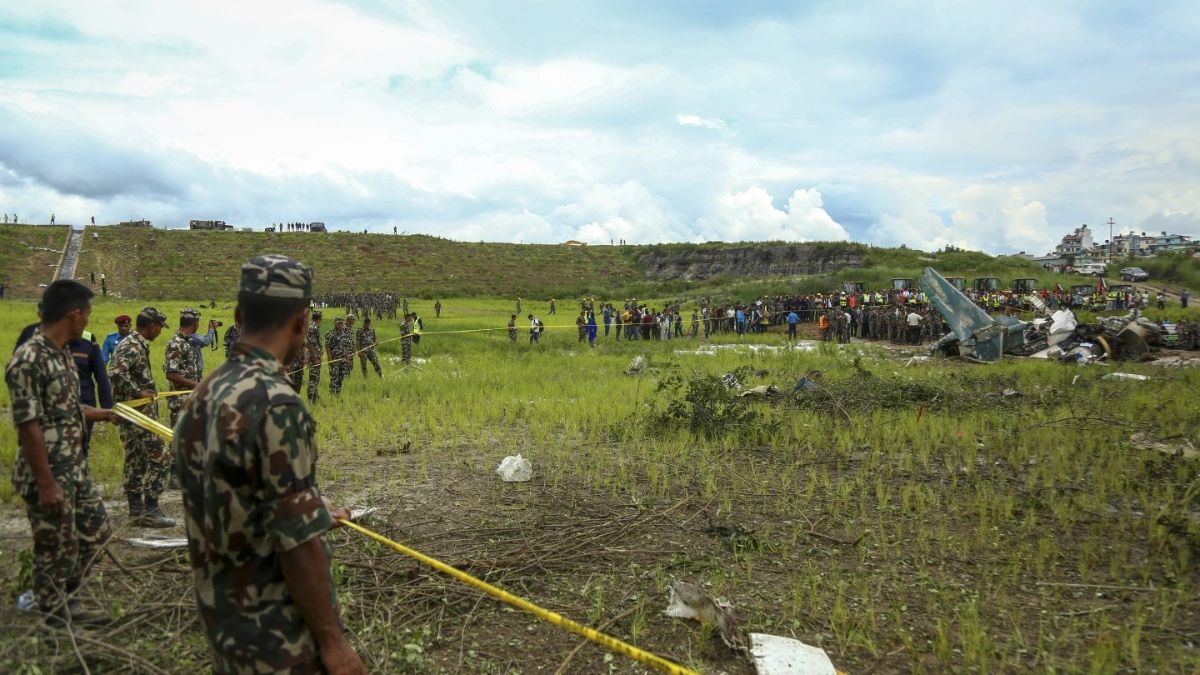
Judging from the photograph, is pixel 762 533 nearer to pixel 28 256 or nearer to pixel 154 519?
pixel 154 519

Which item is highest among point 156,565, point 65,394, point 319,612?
point 65,394

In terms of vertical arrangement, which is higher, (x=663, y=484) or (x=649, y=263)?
(x=649, y=263)

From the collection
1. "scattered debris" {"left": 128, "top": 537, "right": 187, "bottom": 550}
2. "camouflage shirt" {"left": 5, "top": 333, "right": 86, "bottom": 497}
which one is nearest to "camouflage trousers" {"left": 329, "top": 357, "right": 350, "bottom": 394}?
"scattered debris" {"left": 128, "top": 537, "right": 187, "bottom": 550}

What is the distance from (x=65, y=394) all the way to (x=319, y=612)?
3.01m

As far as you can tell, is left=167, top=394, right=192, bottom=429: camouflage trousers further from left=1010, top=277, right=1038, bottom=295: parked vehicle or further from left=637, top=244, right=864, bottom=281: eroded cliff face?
left=637, top=244, right=864, bottom=281: eroded cliff face

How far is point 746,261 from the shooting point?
66312mm

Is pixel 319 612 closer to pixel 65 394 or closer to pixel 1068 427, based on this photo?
pixel 65 394

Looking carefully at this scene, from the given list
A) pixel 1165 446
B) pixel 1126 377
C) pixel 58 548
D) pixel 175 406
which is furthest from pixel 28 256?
pixel 1165 446

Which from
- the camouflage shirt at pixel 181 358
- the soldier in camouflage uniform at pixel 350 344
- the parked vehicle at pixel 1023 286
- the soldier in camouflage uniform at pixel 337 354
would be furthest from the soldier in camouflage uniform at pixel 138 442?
the parked vehicle at pixel 1023 286

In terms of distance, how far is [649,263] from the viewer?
232 feet

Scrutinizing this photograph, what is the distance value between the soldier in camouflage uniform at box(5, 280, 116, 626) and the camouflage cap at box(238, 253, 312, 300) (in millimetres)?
2537

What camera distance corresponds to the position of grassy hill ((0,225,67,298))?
47781 mm

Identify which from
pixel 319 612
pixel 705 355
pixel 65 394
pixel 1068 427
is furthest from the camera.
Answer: pixel 705 355

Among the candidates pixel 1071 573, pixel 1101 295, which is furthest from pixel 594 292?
pixel 1071 573
